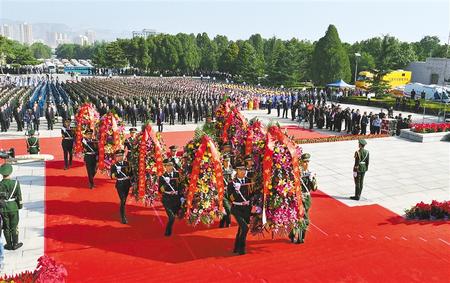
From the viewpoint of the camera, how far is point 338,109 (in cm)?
2369

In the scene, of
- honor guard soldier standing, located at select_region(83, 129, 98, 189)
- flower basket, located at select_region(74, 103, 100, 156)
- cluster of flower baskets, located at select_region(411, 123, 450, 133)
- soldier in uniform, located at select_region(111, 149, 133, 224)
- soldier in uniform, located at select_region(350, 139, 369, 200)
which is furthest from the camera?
cluster of flower baskets, located at select_region(411, 123, 450, 133)

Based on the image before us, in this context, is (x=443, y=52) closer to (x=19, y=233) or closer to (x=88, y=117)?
(x=88, y=117)

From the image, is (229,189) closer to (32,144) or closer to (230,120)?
(230,120)

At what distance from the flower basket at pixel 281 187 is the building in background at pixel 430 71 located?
2027 inches

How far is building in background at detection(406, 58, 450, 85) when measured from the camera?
5403 centimetres

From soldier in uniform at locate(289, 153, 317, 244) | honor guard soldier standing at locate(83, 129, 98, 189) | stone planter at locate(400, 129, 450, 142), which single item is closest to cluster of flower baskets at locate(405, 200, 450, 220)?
soldier in uniform at locate(289, 153, 317, 244)

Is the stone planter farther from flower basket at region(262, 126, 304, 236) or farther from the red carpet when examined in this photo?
flower basket at region(262, 126, 304, 236)

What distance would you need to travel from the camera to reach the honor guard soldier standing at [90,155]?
40.3ft

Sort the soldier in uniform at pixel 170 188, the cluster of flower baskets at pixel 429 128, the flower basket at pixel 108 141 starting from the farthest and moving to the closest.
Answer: the cluster of flower baskets at pixel 429 128
the flower basket at pixel 108 141
the soldier in uniform at pixel 170 188

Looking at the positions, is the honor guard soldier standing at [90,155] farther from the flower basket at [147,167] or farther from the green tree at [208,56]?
the green tree at [208,56]

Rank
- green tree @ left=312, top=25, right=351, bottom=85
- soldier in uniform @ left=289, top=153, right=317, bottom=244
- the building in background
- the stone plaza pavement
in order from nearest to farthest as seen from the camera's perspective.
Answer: soldier in uniform @ left=289, top=153, right=317, bottom=244
the stone plaza pavement
green tree @ left=312, top=25, right=351, bottom=85
the building in background

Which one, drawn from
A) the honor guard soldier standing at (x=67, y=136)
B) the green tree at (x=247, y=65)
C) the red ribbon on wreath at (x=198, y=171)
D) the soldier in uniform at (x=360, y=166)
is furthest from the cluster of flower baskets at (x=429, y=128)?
the green tree at (x=247, y=65)

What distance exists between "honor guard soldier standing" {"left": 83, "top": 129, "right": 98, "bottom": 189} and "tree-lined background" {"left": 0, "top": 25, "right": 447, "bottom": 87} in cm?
3727

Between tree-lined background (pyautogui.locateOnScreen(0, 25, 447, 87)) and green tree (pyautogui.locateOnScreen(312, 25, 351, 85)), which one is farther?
tree-lined background (pyautogui.locateOnScreen(0, 25, 447, 87))
